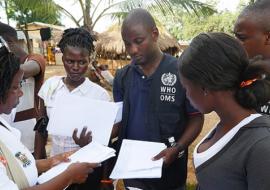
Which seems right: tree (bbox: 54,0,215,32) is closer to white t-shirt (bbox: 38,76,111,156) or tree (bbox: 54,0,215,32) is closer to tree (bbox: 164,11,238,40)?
white t-shirt (bbox: 38,76,111,156)

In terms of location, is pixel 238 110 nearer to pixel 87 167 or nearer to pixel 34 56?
pixel 87 167

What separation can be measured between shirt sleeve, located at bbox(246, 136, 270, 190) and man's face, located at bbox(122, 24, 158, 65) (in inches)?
46.9

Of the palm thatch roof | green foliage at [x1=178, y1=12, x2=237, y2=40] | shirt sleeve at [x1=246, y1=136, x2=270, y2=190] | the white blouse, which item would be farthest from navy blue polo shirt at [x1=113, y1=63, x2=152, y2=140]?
green foliage at [x1=178, y1=12, x2=237, y2=40]

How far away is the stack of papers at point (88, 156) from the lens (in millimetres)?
1720

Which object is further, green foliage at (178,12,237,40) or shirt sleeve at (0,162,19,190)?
green foliage at (178,12,237,40)

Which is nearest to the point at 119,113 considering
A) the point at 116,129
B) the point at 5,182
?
the point at 116,129

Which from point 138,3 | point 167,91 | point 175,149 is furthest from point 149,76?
point 138,3

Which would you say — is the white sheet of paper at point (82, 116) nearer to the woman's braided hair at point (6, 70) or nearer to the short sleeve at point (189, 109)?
the short sleeve at point (189, 109)

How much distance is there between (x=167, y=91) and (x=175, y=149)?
1.22 ft

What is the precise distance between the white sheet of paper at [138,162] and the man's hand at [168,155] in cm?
2

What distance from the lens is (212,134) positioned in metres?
1.43

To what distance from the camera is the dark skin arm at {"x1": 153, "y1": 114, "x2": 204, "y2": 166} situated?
193cm

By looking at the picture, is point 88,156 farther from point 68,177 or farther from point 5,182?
point 5,182

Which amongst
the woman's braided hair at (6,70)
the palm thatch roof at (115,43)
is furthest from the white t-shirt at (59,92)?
the palm thatch roof at (115,43)
